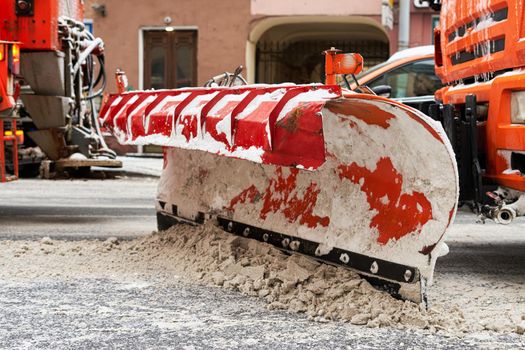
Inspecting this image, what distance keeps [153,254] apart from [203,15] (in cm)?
1382

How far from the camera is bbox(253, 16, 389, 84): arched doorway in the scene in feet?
64.8

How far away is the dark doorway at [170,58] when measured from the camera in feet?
60.5

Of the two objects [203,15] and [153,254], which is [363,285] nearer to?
[153,254]

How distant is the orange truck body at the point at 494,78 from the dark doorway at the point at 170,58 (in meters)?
13.7

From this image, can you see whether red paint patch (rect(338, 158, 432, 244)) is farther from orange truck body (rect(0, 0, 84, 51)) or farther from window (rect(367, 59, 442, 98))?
window (rect(367, 59, 442, 98))

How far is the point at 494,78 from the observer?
4406mm

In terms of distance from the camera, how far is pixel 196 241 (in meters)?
4.78

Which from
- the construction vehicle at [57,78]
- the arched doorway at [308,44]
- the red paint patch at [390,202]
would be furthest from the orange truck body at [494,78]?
the arched doorway at [308,44]

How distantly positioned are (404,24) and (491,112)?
1220cm

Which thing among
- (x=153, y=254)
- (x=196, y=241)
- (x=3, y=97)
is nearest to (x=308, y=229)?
(x=196, y=241)

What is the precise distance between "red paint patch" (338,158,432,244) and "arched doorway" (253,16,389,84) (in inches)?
568

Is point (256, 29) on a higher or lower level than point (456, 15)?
higher

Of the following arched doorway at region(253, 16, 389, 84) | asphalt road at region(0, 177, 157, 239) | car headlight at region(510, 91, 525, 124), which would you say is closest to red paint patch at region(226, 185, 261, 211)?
car headlight at region(510, 91, 525, 124)

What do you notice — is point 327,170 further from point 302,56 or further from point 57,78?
point 302,56
